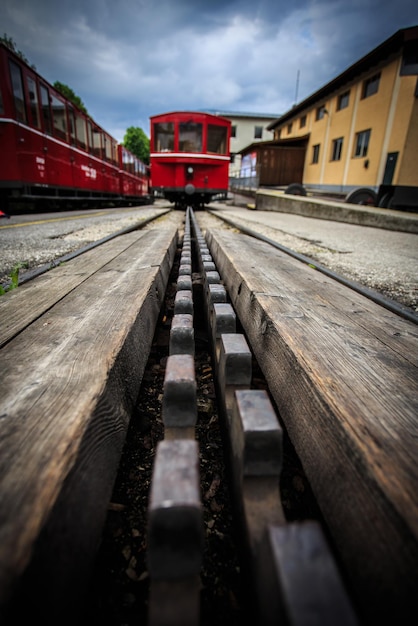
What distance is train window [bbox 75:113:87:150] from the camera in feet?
35.2

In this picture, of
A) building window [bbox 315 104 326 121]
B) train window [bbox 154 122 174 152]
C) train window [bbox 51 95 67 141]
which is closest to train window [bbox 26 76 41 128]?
train window [bbox 51 95 67 141]

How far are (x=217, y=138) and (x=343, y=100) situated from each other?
1192 centimetres

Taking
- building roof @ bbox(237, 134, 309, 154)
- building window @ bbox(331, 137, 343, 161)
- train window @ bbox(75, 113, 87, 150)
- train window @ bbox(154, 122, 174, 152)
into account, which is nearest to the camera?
train window @ bbox(75, 113, 87, 150)

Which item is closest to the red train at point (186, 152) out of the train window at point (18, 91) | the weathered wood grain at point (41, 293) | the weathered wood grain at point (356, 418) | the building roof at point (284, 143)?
the train window at point (18, 91)

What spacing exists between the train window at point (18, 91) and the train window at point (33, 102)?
34cm

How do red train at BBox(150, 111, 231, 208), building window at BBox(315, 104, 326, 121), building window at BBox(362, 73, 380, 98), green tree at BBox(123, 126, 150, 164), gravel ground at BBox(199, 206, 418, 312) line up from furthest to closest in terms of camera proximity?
1. green tree at BBox(123, 126, 150, 164)
2. building window at BBox(315, 104, 326, 121)
3. building window at BBox(362, 73, 380, 98)
4. red train at BBox(150, 111, 231, 208)
5. gravel ground at BBox(199, 206, 418, 312)

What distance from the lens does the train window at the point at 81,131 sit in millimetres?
10734

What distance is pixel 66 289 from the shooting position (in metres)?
1.54

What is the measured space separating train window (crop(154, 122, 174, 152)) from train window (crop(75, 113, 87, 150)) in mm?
2522

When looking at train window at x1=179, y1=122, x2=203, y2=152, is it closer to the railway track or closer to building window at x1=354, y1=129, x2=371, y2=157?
building window at x1=354, y1=129, x2=371, y2=157

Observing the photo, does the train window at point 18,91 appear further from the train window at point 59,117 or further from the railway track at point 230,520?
the railway track at point 230,520

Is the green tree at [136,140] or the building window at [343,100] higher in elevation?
the green tree at [136,140]

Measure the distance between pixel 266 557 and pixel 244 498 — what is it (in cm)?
14

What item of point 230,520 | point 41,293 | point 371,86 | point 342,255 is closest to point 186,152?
point 342,255
